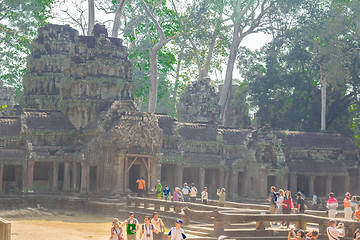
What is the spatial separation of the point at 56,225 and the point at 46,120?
13139 millimetres

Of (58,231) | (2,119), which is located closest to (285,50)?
(2,119)

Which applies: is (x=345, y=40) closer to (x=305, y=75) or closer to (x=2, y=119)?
(x=305, y=75)

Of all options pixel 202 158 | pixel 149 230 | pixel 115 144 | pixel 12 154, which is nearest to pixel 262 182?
pixel 202 158

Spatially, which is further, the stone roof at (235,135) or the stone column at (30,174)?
the stone roof at (235,135)

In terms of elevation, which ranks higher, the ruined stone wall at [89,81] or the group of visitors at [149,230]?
the ruined stone wall at [89,81]

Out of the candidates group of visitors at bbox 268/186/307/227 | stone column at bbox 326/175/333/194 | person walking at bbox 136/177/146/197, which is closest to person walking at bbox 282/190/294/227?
group of visitors at bbox 268/186/307/227

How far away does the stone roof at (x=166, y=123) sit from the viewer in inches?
2010

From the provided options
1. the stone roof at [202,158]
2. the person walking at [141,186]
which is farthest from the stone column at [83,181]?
the stone roof at [202,158]

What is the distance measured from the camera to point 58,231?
34.1 metres

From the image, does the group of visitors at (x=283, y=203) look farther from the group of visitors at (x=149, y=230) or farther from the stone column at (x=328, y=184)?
the stone column at (x=328, y=184)

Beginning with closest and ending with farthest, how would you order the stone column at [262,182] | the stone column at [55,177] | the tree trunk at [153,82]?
the stone column at [55,177] → the stone column at [262,182] → the tree trunk at [153,82]

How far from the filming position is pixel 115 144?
146ft

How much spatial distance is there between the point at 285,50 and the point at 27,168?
35598 millimetres

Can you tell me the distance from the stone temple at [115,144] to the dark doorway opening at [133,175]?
2.9 inches
